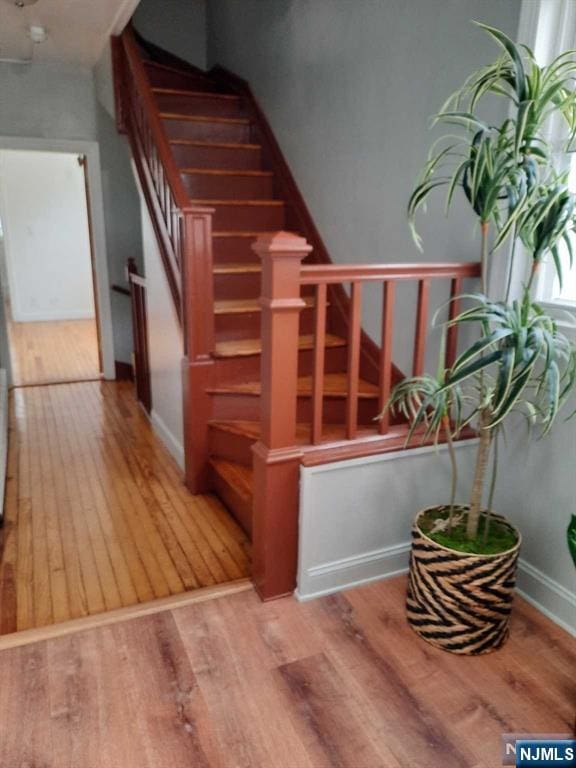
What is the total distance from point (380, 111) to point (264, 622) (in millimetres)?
2230

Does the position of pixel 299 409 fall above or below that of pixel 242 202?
below

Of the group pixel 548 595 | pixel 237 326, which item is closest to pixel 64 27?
pixel 237 326

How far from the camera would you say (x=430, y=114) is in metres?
2.26

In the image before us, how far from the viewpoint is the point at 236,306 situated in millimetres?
3084

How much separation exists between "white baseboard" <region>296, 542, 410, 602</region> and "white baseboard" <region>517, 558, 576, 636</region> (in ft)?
1.39

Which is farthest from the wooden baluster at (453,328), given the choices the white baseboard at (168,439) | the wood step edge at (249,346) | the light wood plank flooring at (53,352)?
the light wood plank flooring at (53,352)

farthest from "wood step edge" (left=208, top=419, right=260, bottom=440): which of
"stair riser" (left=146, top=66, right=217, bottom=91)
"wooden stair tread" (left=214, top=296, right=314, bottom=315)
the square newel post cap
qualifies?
"stair riser" (left=146, top=66, right=217, bottom=91)

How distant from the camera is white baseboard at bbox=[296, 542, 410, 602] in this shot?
1989mm

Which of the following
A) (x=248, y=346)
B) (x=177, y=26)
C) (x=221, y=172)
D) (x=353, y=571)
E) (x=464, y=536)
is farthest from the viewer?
(x=177, y=26)

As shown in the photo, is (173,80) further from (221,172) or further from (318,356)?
(318,356)

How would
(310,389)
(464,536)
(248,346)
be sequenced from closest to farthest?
(464,536), (310,389), (248,346)

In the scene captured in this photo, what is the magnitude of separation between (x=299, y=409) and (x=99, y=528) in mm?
1064

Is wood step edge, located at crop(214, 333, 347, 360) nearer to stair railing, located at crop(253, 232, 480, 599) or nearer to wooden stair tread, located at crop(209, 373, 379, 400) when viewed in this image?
wooden stair tread, located at crop(209, 373, 379, 400)

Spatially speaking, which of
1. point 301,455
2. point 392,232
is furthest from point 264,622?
point 392,232
